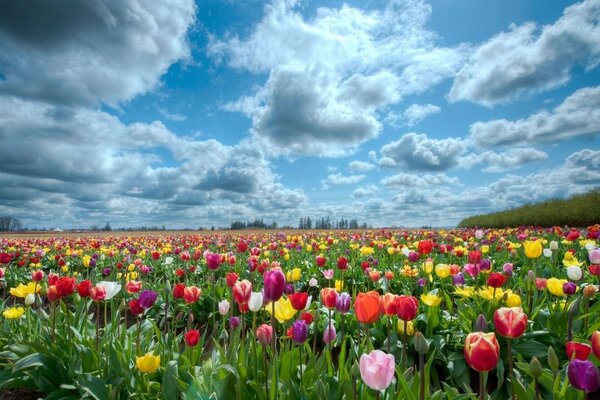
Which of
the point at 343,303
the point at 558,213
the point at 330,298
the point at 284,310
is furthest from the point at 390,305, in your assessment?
the point at 558,213

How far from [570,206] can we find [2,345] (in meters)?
24.0

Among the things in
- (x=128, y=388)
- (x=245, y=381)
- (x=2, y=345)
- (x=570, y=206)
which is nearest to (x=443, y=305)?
(x=245, y=381)

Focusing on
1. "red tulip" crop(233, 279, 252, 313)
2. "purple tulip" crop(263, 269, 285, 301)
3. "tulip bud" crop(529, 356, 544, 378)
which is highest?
"purple tulip" crop(263, 269, 285, 301)

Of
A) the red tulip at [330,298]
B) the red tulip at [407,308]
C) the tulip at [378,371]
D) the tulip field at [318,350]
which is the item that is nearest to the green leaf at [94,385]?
the tulip field at [318,350]

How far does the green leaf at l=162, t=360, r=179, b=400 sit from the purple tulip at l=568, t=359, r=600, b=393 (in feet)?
7.38

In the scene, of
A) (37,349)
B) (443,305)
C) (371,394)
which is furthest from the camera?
(443,305)

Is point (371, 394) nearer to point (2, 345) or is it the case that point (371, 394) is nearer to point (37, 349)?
point (37, 349)

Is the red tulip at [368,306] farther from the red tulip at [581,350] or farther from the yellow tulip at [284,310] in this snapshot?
the red tulip at [581,350]

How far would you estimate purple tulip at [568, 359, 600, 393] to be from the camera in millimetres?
1664

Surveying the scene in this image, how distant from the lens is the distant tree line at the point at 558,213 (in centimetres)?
1865

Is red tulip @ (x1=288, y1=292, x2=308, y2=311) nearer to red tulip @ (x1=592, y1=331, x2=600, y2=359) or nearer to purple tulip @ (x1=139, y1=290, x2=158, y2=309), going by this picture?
purple tulip @ (x1=139, y1=290, x2=158, y2=309)

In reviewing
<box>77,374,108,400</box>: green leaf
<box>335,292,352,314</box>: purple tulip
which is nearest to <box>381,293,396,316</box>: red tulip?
<box>335,292,352,314</box>: purple tulip

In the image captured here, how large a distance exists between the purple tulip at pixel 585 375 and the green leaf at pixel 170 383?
7.38 feet

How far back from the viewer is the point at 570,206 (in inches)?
802
